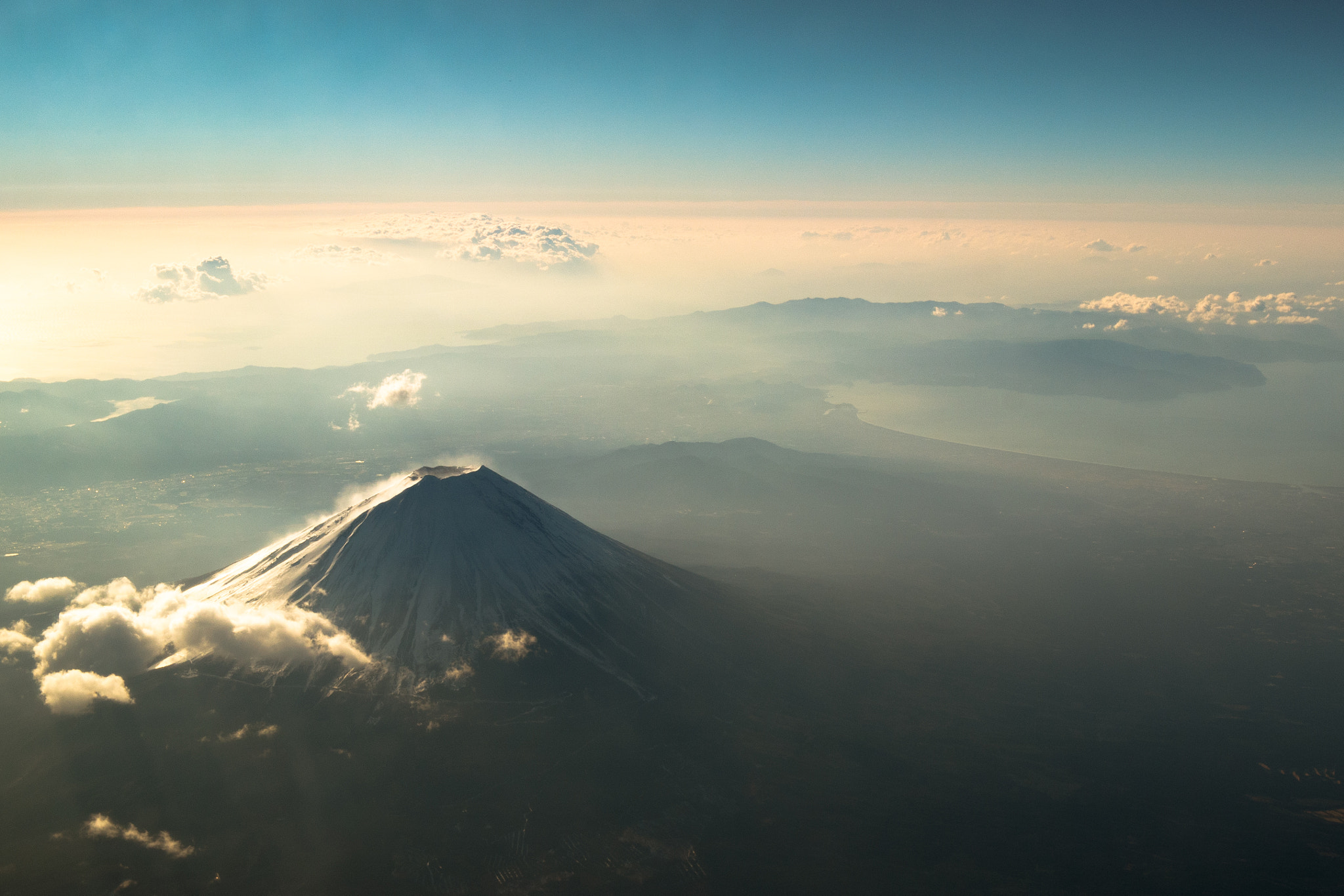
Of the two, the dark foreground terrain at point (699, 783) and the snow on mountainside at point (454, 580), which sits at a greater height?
the snow on mountainside at point (454, 580)

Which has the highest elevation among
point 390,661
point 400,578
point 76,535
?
point 400,578

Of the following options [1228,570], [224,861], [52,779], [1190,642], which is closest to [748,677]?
[224,861]

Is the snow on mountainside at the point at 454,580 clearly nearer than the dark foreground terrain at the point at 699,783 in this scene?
No

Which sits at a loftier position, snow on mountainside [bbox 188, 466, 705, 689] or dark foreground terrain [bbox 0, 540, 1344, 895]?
snow on mountainside [bbox 188, 466, 705, 689]

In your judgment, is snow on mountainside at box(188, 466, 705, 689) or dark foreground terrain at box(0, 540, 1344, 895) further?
snow on mountainside at box(188, 466, 705, 689)

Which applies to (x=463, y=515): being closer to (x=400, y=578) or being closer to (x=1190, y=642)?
(x=400, y=578)

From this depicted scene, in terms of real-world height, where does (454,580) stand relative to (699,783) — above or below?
above

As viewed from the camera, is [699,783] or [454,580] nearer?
[699,783]

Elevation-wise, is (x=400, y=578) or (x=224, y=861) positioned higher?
(x=400, y=578)
